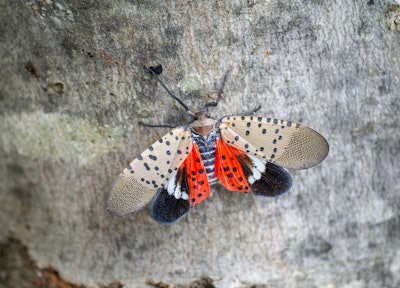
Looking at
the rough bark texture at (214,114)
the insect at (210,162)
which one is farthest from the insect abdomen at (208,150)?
the rough bark texture at (214,114)

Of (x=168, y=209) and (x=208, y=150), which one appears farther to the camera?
(x=208, y=150)

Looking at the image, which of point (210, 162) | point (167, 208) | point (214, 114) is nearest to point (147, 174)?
point (167, 208)

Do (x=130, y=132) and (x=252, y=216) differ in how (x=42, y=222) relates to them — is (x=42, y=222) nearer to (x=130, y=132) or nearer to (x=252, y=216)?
(x=130, y=132)

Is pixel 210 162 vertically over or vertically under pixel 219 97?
under

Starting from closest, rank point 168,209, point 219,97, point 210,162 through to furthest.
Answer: point 219,97
point 168,209
point 210,162

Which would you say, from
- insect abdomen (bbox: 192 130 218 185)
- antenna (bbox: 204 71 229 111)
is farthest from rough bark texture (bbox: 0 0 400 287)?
insect abdomen (bbox: 192 130 218 185)

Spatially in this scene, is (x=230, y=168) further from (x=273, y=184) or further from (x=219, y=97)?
(x=219, y=97)

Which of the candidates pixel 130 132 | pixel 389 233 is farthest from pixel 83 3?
pixel 389 233
